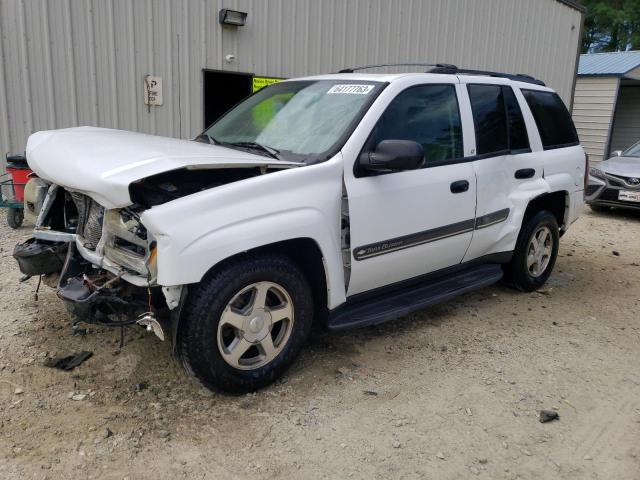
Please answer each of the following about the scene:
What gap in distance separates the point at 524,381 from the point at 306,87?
2.50m

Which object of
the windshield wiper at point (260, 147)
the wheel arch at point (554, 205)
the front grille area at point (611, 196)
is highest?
the windshield wiper at point (260, 147)

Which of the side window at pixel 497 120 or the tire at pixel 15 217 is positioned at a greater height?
the side window at pixel 497 120

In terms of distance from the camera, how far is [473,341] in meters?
4.11

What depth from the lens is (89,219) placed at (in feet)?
10.8

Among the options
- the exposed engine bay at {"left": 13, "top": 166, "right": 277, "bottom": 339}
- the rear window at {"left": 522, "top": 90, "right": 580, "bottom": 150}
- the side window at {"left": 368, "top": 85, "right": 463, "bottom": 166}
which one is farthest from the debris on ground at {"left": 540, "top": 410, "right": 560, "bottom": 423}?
the rear window at {"left": 522, "top": 90, "right": 580, "bottom": 150}

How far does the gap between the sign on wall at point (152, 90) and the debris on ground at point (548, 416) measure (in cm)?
666

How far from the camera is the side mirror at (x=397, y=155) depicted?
3.25 m

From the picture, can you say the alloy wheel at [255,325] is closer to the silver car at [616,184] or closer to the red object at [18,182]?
the red object at [18,182]

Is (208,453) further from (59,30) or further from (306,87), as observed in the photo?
(59,30)

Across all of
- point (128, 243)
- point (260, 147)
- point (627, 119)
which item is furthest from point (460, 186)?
point (627, 119)

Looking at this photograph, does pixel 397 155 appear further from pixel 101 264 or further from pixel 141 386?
pixel 141 386

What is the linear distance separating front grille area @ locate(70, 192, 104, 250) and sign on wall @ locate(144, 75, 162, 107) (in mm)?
4896

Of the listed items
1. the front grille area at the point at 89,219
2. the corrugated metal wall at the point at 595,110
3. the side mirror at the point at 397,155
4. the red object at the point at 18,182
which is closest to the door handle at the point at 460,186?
the side mirror at the point at 397,155

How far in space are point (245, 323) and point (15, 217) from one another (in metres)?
4.63
